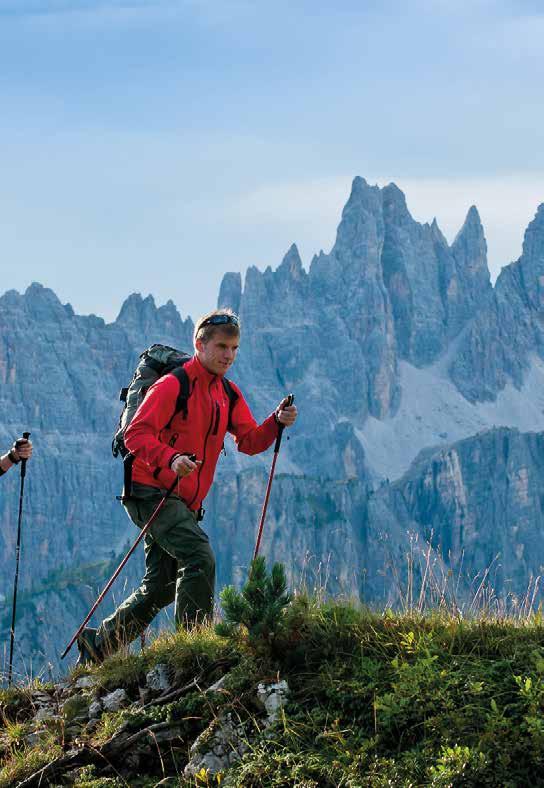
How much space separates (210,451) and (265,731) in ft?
9.65

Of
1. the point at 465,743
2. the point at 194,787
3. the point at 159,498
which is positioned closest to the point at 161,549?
the point at 159,498

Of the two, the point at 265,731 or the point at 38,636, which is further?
the point at 38,636

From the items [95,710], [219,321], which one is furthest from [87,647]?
[219,321]

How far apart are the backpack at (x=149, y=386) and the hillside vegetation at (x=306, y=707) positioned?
164 cm

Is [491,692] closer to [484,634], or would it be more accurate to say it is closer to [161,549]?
[484,634]

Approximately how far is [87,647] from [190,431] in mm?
1750

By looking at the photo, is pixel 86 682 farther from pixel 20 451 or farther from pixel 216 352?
pixel 216 352

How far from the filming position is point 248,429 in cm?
1026

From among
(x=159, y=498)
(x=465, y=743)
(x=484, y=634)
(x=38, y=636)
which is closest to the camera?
(x=465, y=743)

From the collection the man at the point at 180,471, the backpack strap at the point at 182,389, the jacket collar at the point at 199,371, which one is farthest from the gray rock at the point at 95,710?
the jacket collar at the point at 199,371

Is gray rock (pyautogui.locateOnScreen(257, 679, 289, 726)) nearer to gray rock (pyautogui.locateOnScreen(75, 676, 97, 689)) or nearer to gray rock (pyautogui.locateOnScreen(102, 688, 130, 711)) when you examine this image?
gray rock (pyautogui.locateOnScreen(102, 688, 130, 711))

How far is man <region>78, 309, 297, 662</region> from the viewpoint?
9.30 meters

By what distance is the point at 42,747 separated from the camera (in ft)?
26.1

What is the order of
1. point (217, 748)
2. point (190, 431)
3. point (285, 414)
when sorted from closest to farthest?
point (217, 748) < point (190, 431) < point (285, 414)
